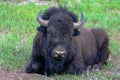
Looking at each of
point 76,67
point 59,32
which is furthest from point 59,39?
point 76,67

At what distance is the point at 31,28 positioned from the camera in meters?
13.1

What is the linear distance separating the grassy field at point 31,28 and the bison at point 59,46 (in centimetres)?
33

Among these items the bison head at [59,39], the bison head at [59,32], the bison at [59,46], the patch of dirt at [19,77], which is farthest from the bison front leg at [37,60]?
the patch of dirt at [19,77]

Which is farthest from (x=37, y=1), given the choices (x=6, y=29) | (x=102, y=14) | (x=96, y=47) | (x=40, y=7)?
(x=96, y=47)

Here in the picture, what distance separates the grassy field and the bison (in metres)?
0.33

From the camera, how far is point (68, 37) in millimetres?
8898

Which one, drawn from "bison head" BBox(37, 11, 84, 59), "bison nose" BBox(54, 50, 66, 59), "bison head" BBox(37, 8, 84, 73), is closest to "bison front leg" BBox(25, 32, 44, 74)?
"bison head" BBox(37, 8, 84, 73)

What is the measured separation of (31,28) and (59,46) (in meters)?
4.58

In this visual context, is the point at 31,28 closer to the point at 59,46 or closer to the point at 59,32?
the point at 59,32

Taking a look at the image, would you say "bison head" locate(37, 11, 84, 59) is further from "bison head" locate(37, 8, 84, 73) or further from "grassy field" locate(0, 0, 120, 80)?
"grassy field" locate(0, 0, 120, 80)

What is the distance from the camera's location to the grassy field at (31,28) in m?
Result: 9.92

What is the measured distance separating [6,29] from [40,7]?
8.57 ft

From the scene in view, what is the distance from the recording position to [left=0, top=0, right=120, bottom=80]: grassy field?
32.6 ft

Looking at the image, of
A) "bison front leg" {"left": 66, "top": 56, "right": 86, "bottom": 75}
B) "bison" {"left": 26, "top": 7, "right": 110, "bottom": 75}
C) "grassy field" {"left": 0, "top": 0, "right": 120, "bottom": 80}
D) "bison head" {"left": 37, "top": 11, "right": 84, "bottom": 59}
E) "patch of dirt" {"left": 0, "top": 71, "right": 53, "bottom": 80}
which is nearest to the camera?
"patch of dirt" {"left": 0, "top": 71, "right": 53, "bottom": 80}
